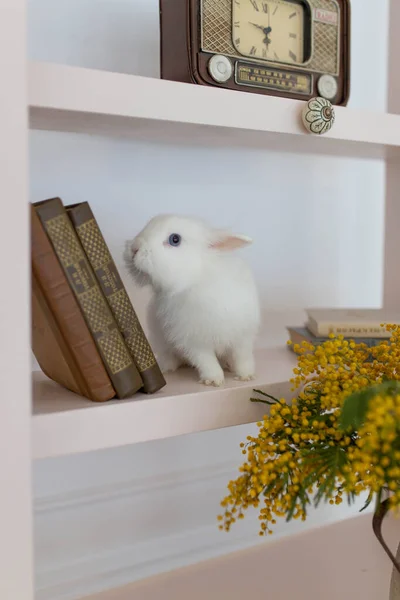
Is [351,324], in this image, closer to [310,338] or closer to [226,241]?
[310,338]

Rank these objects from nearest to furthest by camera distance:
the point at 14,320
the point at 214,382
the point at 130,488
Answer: the point at 14,320 < the point at 214,382 < the point at 130,488

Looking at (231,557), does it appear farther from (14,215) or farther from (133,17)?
(133,17)

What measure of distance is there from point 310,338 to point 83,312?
0.48 metres

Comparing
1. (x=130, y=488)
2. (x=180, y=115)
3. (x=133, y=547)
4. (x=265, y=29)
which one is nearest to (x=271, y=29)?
(x=265, y=29)

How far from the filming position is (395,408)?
0.55 meters

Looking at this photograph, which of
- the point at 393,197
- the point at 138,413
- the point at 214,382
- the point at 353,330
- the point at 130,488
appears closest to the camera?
the point at 138,413

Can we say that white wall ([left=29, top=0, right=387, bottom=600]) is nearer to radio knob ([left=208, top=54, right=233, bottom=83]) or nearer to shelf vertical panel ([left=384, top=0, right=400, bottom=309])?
shelf vertical panel ([left=384, top=0, right=400, bottom=309])

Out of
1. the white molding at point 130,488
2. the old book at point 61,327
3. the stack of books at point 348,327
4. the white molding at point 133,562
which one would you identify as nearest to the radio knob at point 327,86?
the stack of books at point 348,327

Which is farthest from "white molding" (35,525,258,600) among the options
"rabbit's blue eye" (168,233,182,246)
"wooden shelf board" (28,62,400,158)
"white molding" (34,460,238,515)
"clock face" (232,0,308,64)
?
"clock face" (232,0,308,64)

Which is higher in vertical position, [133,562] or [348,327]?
[348,327]

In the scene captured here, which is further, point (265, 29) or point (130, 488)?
point (130, 488)

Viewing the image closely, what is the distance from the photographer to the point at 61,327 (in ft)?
2.29

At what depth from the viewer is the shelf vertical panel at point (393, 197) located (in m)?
1.23

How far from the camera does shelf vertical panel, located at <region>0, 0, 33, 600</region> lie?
0.60m
